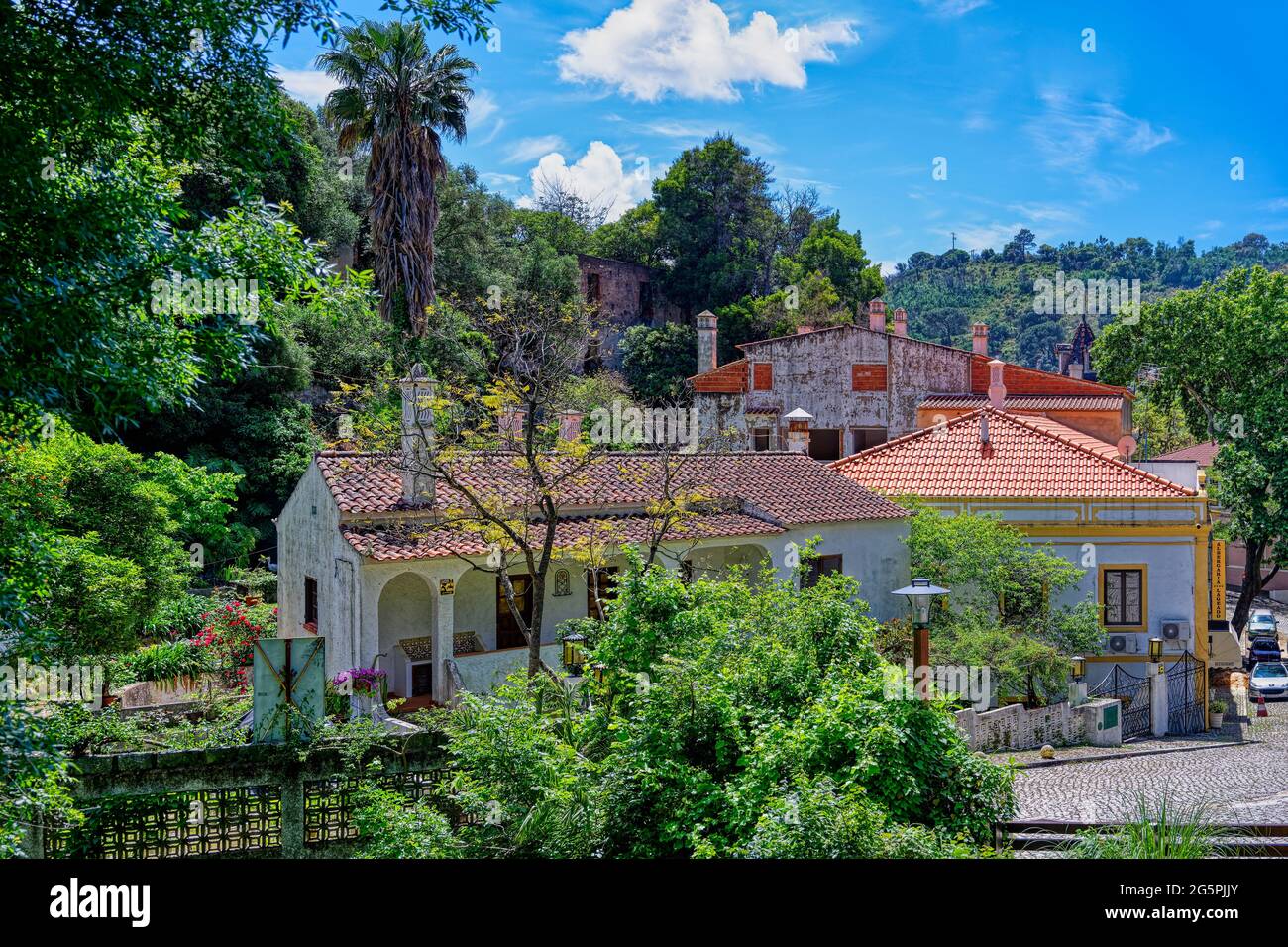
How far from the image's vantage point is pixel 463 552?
15266mm

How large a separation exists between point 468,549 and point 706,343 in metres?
23.0

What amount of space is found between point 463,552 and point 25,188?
9523 mm

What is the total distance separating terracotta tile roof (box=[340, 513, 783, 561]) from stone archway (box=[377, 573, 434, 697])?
51.5 inches

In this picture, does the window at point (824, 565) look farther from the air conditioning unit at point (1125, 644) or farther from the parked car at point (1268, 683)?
the parked car at point (1268, 683)

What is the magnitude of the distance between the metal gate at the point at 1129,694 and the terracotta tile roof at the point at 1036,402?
40.2 ft

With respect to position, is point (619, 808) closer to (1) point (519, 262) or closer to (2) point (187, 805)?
(2) point (187, 805)

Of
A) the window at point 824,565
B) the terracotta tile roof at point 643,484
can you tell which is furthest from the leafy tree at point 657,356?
the window at point 824,565

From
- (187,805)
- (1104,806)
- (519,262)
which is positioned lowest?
(1104,806)

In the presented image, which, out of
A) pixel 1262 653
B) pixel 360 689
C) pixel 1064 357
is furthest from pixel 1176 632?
pixel 1064 357

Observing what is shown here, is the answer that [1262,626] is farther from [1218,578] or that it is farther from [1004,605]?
[1004,605]

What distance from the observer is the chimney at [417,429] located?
15.2 meters

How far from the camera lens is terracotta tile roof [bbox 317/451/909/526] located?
15.8m

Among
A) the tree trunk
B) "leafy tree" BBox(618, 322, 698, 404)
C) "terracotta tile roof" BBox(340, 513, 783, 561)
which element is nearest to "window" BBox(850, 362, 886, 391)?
"leafy tree" BBox(618, 322, 698, 404)
